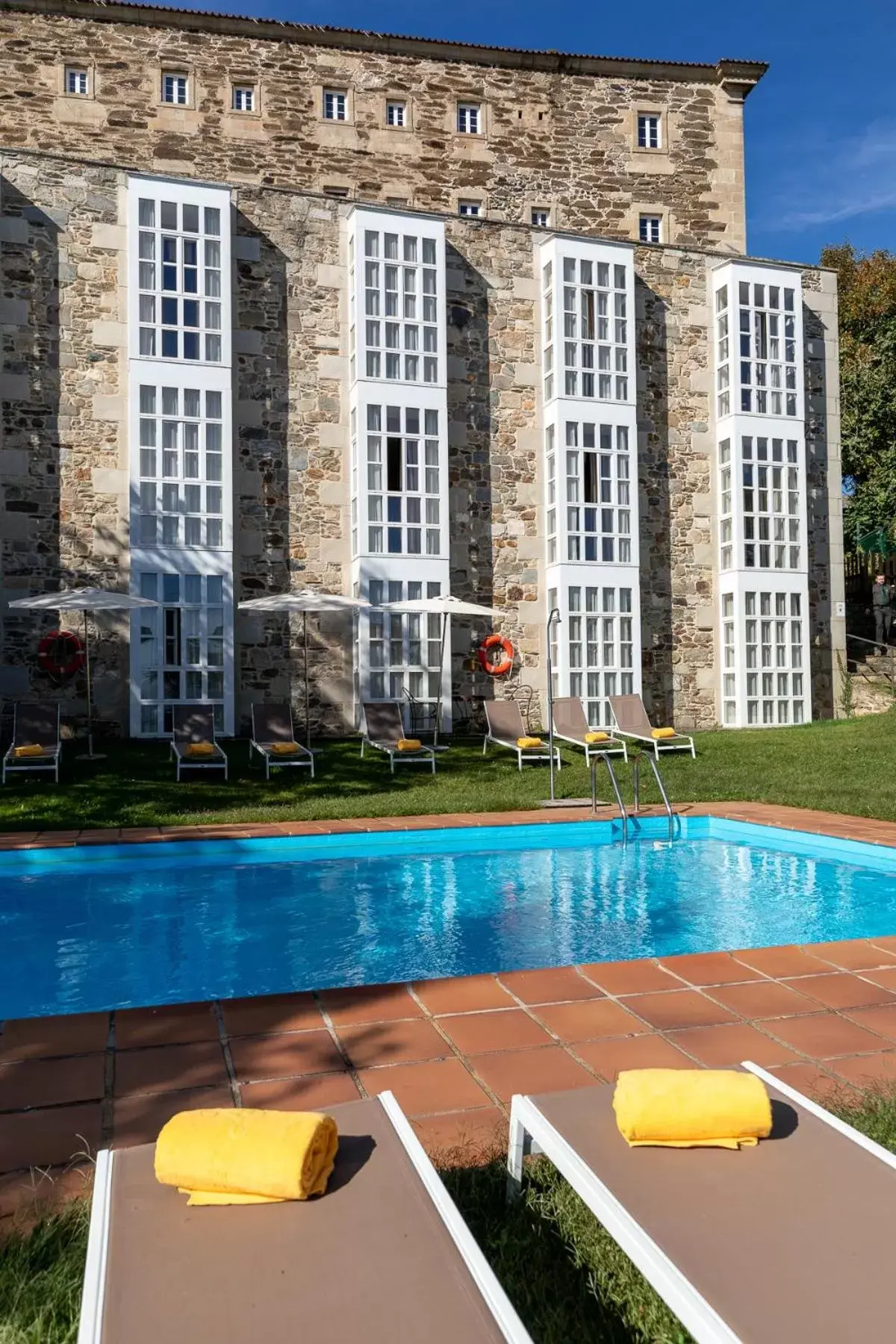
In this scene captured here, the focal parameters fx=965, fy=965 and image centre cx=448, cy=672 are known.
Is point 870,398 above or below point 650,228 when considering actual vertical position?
below

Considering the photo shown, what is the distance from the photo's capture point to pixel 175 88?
19375mm

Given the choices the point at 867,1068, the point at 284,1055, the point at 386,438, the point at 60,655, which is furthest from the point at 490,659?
the point at 867,1068

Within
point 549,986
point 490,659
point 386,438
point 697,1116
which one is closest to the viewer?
point 697,1116

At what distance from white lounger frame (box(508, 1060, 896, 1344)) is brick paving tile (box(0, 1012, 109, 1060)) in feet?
5.36

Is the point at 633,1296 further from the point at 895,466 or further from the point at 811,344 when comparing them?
the point at 895,466

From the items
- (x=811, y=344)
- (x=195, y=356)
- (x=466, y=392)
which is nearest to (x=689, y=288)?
(x=811, y=344)

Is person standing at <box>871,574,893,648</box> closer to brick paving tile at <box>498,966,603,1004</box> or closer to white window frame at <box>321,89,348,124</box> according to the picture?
white window frame at <box>321,89,348,124</box>

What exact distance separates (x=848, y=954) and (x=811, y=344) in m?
15.5

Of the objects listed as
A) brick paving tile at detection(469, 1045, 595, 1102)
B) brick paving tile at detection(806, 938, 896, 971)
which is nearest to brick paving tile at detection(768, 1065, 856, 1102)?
brick paving tile at detection(469, 1045, 595, 1102)

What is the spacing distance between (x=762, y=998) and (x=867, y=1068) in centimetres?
70

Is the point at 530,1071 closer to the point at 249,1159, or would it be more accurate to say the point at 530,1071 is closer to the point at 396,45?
the point at 249,1159

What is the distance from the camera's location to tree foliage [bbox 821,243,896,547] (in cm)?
2145

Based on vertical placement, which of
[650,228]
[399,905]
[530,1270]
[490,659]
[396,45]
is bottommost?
[399,905]

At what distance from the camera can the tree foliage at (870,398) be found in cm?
2145
